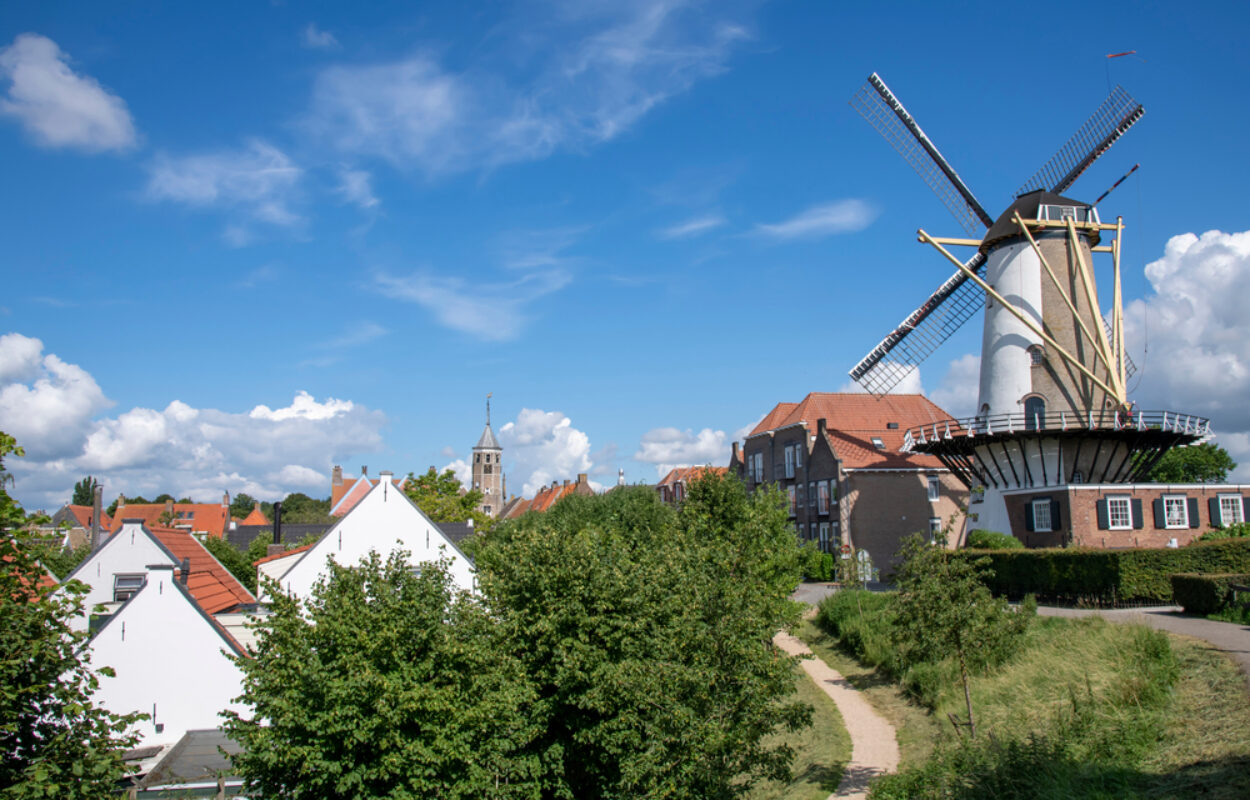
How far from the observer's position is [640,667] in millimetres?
14211

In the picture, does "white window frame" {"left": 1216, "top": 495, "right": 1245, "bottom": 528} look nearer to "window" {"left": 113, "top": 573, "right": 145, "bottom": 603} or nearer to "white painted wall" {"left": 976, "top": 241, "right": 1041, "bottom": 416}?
"white painted wall" {"left": 976, "top": 241, "right": 1041, "bottom": 416}

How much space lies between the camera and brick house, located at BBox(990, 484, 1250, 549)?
32.3m

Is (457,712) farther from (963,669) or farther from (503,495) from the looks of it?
(503,495)

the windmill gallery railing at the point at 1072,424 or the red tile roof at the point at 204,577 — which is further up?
the windmill gallery railing at the point at 1072,424

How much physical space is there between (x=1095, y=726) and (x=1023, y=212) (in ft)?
97.6

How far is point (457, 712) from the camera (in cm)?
1239

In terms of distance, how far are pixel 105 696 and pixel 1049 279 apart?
126 feet

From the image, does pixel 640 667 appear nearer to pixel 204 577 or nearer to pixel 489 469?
pixel 204 577

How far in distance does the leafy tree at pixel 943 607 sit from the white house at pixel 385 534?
16.3m

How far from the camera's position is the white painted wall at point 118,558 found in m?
27.4

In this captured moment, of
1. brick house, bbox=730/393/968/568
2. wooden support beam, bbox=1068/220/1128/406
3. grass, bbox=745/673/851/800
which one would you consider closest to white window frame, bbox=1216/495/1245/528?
wooden support beam, bbox=1068/220/1128/406

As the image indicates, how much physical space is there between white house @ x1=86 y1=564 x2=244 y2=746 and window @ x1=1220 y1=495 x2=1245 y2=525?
36189 mm

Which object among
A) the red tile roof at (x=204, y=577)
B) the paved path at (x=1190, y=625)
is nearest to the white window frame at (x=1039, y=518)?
the paved path at (x=1190, y=625)

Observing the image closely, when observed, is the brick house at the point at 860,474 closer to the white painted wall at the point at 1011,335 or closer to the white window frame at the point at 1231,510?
the white painted wall at the point at 1011,335
